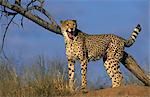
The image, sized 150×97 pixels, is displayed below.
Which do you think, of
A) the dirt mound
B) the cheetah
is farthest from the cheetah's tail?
the dirt mound

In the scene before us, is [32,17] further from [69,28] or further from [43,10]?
[69,28]

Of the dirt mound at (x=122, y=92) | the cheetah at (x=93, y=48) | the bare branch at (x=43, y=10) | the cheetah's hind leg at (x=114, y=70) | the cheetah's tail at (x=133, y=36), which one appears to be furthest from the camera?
the cheetah's tail at (x=133, y=36)

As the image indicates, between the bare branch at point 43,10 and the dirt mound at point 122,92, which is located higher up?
the bare branch at point 43,10

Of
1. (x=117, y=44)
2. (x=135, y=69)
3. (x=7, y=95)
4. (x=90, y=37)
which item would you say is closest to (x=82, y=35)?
(x=90, y=37)

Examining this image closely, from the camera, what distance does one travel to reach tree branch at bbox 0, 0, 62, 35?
36.0 feet

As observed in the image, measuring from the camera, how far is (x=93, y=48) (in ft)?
35.8

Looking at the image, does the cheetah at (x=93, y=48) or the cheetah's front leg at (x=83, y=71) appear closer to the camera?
the cheetah's front leg at (x=83, y=71)

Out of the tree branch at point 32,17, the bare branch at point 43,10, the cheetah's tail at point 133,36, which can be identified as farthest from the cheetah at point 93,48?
the bare branch at point 43,10

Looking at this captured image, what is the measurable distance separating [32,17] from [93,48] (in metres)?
1.74

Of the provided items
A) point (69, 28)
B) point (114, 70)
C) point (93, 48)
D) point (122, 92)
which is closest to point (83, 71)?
point (93, 48)

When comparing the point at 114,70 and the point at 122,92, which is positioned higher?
the point at 114,70

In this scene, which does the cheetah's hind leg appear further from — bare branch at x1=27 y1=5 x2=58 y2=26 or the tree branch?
bare branch at x1=27 y1=5 x2=58 y2=26

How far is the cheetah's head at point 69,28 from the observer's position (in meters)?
10.2

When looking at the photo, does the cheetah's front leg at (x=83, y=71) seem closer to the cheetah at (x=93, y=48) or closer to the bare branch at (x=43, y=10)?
the cheetah at (x=93, y=48)
